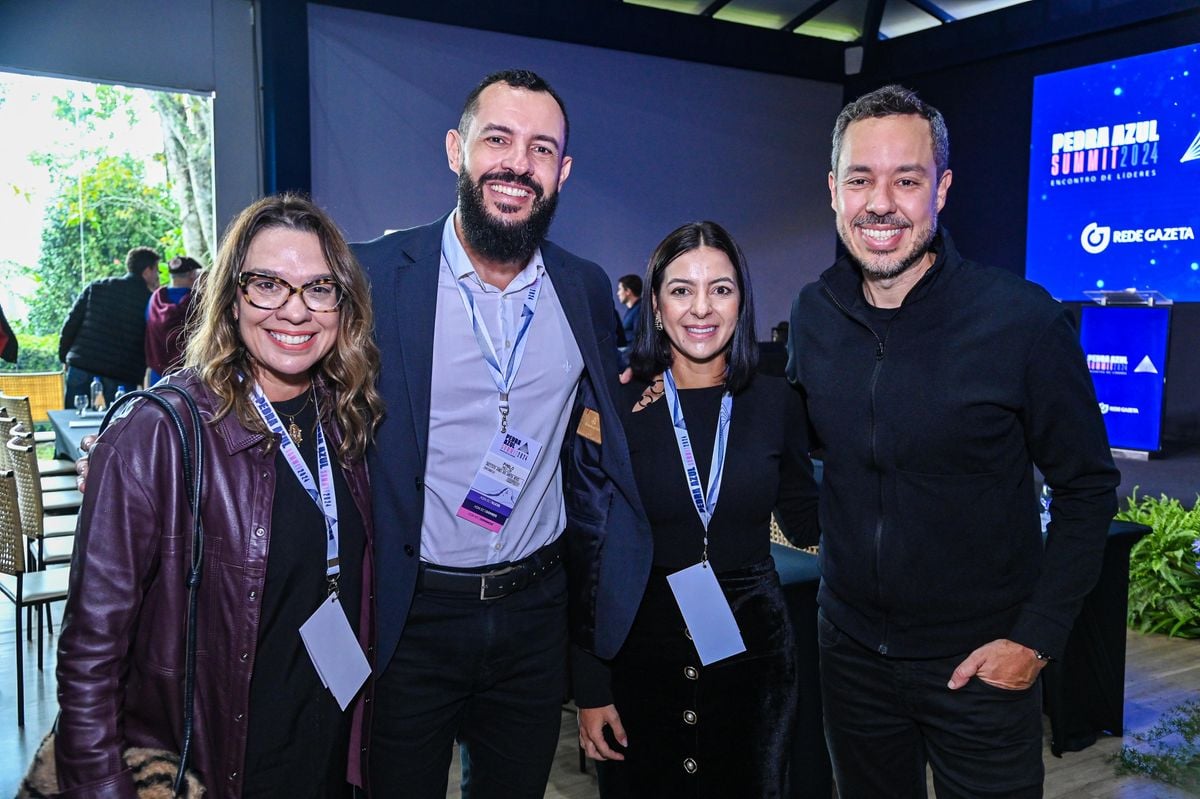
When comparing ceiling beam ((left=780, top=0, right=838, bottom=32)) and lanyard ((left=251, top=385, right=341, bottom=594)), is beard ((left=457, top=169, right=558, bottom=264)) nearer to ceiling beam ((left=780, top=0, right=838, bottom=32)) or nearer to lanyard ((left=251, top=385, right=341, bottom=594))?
lanyard ((left=251, top=385, right=341, bottom=594))

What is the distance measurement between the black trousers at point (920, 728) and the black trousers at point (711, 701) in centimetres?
12

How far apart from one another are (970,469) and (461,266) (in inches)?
43.9

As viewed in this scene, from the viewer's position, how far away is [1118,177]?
→ 7.82 metres

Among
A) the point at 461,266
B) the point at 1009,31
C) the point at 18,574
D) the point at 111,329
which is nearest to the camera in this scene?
the point at 461,266

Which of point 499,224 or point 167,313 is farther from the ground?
point 499,224

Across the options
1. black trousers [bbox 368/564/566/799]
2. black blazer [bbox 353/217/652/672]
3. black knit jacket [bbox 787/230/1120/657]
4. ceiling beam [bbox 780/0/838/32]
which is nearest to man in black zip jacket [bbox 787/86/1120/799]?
black knit jacket [bbox 787/230/1120/657]

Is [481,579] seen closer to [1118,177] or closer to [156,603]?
[156,603]

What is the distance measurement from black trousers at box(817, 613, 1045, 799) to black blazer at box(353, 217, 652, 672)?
18.5 inches

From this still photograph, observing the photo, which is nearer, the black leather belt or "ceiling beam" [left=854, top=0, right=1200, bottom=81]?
the black leather belt

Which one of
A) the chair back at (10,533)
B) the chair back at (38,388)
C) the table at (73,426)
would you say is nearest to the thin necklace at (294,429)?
the chair back at (10,533)

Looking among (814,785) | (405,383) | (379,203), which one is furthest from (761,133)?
(405,383)

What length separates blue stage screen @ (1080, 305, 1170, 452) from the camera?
6.90 meters

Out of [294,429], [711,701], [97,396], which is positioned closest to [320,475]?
[294,429]

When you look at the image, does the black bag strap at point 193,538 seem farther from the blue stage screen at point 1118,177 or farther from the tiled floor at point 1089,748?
the blue stage screen at point 1118,177
